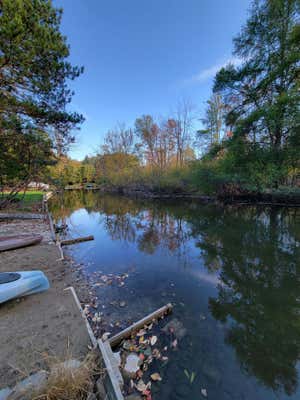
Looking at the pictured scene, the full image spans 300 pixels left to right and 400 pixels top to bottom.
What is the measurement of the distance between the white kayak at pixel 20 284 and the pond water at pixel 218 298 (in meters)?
1.09

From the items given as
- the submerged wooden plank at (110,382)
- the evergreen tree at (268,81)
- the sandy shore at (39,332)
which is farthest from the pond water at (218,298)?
the evergreen tree at (268,81)

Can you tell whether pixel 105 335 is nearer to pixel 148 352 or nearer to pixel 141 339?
pixel 141 339

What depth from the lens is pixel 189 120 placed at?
19312mm

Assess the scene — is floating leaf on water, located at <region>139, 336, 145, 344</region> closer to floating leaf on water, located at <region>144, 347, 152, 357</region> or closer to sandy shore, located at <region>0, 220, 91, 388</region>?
floating leaf on water, located at <region>144, 347, 152, 357</region>

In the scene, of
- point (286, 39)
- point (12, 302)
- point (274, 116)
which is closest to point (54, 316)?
point (12, 302)

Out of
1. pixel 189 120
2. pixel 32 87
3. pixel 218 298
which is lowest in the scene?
pixel 218 298

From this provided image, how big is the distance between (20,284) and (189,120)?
21.3 m

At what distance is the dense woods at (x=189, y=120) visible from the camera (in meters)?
4.70

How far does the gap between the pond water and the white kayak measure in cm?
109

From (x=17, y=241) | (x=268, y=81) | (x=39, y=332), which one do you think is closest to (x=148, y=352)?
(x=39, y=332)

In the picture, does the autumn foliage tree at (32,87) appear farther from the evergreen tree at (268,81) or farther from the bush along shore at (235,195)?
the bush along shore at (235,195)

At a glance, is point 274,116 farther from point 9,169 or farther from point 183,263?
point 9,169

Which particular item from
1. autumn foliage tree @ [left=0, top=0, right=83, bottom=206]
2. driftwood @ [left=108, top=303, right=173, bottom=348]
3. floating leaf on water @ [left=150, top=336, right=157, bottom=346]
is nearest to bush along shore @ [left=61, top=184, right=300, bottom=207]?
driftwood @ [left=108, top=303, right=173, bottom=348]

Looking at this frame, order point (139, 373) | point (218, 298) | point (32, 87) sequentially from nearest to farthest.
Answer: point (139, 373) < point (218, 298) < point (32, 87)
